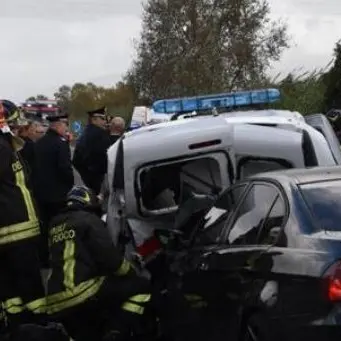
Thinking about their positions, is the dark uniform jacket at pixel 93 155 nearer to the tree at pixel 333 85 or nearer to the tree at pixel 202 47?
the tree at pixel 333 85

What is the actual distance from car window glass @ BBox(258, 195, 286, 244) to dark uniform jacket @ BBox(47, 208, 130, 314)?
54.0 inches

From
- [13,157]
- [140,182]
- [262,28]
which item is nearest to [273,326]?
[13,157]

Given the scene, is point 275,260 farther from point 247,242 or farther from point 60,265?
point 60,265

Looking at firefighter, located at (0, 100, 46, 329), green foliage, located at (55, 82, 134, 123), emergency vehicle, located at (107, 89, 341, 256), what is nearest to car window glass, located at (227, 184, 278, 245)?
firefighter, located at (0, 100, 46, 329)

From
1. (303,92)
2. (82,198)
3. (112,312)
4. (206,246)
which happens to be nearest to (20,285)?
(112,312)

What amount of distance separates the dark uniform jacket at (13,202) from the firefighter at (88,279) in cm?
34

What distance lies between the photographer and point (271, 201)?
5.22 metres

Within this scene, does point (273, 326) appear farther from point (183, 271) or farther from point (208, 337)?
point (183, 271)

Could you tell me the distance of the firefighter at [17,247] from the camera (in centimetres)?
645

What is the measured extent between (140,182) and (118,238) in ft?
1.93

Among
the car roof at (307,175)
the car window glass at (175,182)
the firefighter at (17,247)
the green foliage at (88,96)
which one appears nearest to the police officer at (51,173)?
the car window glass at (175,182)

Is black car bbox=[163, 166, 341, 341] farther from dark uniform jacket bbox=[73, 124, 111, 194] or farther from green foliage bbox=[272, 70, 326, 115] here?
green foliage bbox=[272, 70, 326, 115]

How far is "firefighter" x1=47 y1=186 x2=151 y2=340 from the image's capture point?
6.03 meters

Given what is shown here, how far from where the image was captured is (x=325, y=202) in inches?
193
